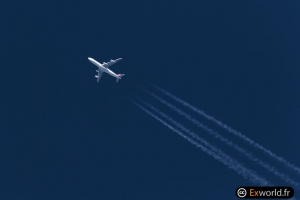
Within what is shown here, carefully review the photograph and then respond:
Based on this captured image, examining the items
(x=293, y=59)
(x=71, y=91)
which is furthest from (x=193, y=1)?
(x=71, y=91)

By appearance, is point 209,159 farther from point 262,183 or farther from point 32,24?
point 32,24

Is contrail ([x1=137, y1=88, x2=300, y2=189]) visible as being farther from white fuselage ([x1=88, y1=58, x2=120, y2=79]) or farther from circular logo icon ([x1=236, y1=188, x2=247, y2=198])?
circular logo icon ([x1=236, y1=188, x2=247, y2=198])

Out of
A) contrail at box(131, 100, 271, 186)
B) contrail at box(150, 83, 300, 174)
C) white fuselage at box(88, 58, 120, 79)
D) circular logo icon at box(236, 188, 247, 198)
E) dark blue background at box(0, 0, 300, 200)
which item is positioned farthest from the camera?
dark blue background at box(0, 0, 300, 200)

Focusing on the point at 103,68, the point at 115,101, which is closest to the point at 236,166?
the point at 115,101

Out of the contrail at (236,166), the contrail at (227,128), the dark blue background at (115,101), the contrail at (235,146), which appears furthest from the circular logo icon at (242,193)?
the dark blue background at (115,101)

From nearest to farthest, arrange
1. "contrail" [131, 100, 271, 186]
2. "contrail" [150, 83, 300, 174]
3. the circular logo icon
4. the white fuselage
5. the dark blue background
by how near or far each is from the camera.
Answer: the circular logo icon < "contrail" [131, 100, 271, 186] < "contrail" [150, 83, 300, 174] < the white fuselage < the dark blue background

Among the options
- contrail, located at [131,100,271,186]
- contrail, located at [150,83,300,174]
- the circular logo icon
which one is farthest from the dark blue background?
the circular logo icon

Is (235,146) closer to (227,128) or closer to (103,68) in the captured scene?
(227,128)

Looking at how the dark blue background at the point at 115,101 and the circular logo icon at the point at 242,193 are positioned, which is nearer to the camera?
the circular logo icon at the point at 242,193

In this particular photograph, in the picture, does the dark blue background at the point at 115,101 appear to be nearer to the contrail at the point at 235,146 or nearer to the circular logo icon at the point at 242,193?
the contrail at the point at 235,146

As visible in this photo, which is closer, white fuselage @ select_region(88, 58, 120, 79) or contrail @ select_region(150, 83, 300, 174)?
contrail @ select_region(150, 83, 300, 174)
